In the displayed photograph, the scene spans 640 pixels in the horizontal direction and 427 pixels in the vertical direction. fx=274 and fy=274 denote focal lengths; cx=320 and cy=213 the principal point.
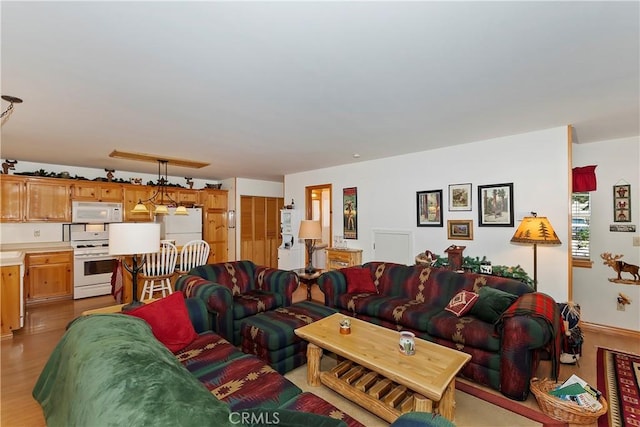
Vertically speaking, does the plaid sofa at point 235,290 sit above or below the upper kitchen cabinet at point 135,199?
below

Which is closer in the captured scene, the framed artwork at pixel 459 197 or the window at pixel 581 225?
the window at pixel 581 225

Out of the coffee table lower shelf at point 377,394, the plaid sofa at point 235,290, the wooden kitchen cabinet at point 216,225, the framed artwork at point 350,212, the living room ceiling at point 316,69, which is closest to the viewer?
the living room ceiling at point 316,69

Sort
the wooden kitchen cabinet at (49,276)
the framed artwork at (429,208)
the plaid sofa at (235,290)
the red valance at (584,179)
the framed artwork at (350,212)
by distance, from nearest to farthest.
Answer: the plaid sofa at (235,290) < the red valance at (584,179) < the framed artwork at (429,208) < the wooden kitchen cabinet at (49,276) < the framed artwork at (350,212)

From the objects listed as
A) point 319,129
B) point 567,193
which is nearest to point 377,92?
point 319,129

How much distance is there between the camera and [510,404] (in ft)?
6.89

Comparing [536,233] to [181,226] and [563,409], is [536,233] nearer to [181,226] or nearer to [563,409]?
[563,409]

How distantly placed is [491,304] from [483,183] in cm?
184

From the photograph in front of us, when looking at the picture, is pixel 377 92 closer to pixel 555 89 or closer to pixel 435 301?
pixel 555 89

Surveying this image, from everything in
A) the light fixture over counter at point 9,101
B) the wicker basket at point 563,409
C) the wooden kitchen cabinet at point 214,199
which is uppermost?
the light fixture over counter at point 9,101

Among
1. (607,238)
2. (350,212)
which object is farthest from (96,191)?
(607,238)

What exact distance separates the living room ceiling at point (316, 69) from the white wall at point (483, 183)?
34 centimetres

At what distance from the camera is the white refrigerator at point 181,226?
582 centimetres

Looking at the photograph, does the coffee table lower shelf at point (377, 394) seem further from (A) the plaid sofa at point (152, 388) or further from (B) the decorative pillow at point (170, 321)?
(B) the decorative pillow at point (170, 321)

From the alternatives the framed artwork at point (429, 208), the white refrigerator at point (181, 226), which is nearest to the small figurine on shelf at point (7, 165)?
the white refrigerator at point (181, 226)
